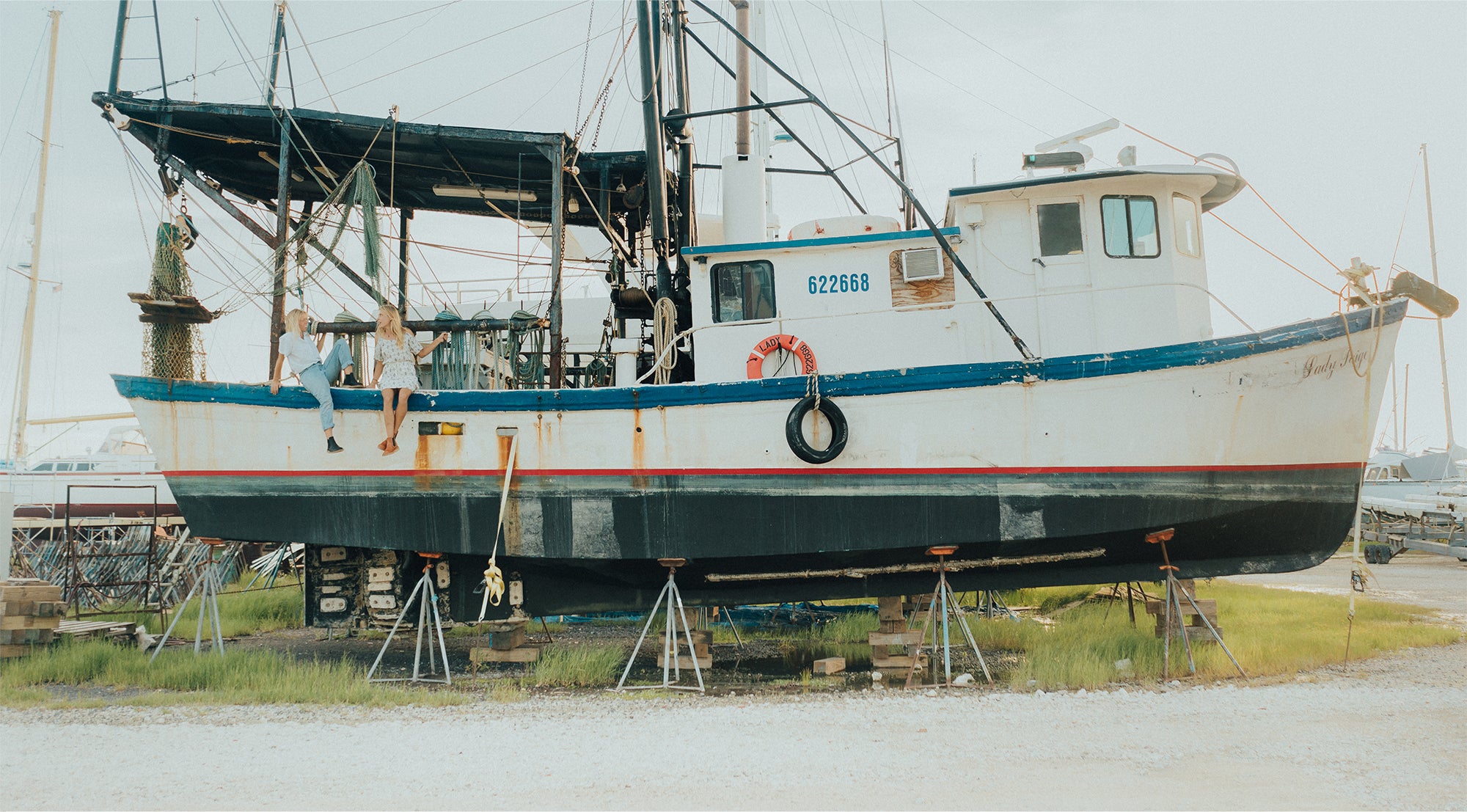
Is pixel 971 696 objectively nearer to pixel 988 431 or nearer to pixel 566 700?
pixel 988 431

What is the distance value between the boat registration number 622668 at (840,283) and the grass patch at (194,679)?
4825mm

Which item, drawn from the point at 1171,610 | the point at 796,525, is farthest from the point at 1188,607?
the point at 796,525

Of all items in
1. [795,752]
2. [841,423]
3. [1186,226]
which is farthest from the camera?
[1186,226]

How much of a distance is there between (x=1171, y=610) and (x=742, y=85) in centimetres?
1053

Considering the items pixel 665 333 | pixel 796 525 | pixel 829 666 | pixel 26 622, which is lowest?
pixel 829 666

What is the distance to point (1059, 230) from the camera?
324 inches

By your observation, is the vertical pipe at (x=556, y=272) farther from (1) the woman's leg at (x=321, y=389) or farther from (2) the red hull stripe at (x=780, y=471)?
(1) the woman's leg at (x=321, y=389)

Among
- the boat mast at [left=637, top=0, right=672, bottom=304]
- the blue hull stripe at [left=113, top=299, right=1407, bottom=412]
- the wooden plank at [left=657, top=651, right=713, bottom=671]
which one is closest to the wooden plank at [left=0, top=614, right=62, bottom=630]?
the blue hull stripe at [left=113, top=299, right=1407, bottom=412]

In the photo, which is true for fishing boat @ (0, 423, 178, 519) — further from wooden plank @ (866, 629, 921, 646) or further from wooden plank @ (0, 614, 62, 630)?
wooden plank @ (866, 629, 921, 646)

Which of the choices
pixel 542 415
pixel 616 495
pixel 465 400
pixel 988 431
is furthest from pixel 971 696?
pixel 465 400

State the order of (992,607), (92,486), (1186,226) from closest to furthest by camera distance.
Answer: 1. (1186,226)
2. (992,607)
3. (92,486)

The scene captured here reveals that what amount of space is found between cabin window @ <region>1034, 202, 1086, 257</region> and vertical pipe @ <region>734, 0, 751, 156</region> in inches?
209

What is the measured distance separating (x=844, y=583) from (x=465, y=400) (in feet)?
12.8

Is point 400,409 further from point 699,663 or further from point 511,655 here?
point 699,663
